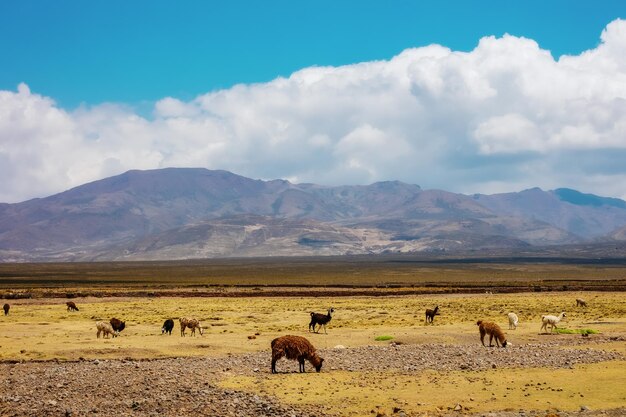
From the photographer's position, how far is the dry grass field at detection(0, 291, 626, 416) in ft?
68.6

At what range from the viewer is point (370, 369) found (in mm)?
26141

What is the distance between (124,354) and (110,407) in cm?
1048

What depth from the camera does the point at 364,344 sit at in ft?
113

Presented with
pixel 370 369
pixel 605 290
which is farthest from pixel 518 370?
pixel 605 290

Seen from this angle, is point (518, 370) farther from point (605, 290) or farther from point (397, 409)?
point (605, 290)

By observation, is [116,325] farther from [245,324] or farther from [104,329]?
[245,324]

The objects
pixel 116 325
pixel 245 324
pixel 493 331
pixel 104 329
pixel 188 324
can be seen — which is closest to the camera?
pixel 493 331

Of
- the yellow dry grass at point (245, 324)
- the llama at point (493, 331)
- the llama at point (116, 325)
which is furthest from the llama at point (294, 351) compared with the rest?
the llama at point (116, 325)

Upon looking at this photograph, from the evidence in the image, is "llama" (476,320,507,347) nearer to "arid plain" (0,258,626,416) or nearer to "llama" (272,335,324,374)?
"arid plain" (0,258,626,416)

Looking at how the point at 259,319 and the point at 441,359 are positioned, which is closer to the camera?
the point at 441,359

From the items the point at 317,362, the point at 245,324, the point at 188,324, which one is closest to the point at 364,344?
the point at 317,362

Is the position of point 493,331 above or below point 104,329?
above

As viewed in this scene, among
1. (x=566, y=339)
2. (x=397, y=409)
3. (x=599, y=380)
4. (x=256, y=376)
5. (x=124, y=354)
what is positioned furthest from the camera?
(x=566, y=339)

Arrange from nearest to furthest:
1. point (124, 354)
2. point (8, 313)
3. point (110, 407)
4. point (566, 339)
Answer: point (110, 407) → point (124, 354) → point (566, 339) → point (8, 313)
